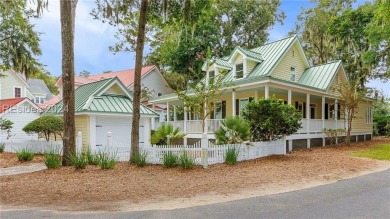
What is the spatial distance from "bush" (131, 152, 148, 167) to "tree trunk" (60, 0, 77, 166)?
2364mm

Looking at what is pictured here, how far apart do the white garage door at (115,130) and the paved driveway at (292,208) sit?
10441mm

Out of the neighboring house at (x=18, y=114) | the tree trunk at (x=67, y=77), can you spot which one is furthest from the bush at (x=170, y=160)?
the neighboring house at (x=18, y=114)

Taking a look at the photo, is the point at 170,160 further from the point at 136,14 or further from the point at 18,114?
the point at 18,114

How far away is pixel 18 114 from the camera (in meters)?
24.1

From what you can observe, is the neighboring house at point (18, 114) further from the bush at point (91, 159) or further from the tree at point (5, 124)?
the bush at point (91, 159)

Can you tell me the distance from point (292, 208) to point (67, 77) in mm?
9004

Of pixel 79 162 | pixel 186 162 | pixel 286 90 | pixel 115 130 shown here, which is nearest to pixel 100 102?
pixel 115 130

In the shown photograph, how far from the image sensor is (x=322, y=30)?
30.1m

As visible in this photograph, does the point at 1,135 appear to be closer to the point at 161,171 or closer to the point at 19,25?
the point at 19,25

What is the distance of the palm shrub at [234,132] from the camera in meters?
11.8

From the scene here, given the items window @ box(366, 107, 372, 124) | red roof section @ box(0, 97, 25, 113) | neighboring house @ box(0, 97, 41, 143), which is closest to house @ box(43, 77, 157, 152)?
neighboring house @ box(0, 97, 41, 143)

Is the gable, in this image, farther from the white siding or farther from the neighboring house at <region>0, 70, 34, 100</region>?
the neighboring house at <region>0, 70, 34, 100</region>

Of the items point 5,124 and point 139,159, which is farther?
point 5,124

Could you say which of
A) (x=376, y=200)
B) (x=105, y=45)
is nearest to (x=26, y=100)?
(x=105, y=45)
